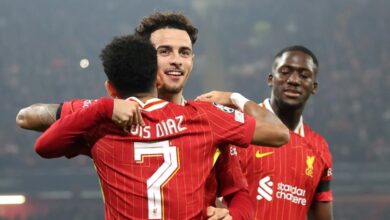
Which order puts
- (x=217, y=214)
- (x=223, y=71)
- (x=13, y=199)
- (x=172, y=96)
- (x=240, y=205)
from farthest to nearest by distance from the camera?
1. (x=223, y=71)
2. (x=13, y=199)
3. (x=172, y=96)
4. (x=240, y=205)
5. (x=217, y=214)

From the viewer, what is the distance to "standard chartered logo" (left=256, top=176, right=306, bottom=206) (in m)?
3.67

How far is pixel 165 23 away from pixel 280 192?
1150 millimetres

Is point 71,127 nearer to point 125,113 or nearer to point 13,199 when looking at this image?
point 125,113

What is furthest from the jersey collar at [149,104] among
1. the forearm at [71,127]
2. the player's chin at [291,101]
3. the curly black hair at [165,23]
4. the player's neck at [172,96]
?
the player's chin at [291,101]

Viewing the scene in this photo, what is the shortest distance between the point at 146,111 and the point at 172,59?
0.66 meters

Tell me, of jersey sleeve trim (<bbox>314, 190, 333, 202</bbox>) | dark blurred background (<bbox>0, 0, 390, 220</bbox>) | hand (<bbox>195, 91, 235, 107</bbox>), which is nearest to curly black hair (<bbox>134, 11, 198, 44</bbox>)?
hand (<bbox>195, 91, 235, 107</bbox>)

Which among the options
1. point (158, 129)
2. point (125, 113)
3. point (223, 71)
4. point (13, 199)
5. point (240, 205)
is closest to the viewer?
point (125, 113)

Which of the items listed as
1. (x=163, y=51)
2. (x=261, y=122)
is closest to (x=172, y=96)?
A: (x=163, y=51)

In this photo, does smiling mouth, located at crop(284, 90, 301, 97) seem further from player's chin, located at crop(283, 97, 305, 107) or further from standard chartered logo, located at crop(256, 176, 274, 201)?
standard chartered logo, located at crop(256, 176, 274, 201)

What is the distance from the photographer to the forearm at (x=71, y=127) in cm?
235

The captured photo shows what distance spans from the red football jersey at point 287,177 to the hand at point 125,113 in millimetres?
1373

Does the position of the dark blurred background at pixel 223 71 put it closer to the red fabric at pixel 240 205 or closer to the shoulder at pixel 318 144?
the shoulder at pixel 318 144

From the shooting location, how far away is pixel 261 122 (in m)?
2.62

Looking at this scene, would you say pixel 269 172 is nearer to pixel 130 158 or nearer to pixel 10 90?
pixel 130 158
